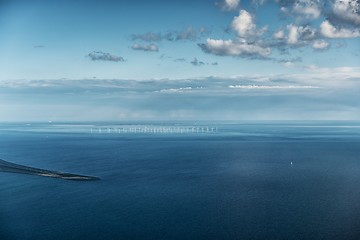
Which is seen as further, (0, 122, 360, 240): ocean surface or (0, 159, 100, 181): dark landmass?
(0, 159, 100, 181): dark landmass

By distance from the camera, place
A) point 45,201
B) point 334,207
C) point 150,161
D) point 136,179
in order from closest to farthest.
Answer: point 334,207 → point 45,201 → point 136,179 → point 150,161

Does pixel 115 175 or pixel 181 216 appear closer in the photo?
pixel 181 216

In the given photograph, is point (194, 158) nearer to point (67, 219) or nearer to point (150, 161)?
point (150, 161)

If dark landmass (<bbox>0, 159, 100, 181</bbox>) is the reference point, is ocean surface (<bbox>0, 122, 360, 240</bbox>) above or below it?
below

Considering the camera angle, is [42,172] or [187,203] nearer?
[187,203]

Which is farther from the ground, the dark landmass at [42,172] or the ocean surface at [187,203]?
the dark landmass at [42,172]

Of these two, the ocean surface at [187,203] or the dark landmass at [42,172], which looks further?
the dark landmass at [42,172]

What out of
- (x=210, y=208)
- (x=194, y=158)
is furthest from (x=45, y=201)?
(x=194, y=158)

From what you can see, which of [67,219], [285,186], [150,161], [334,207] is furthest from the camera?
[150,161]

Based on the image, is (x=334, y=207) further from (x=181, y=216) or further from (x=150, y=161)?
(x=150, y=161)

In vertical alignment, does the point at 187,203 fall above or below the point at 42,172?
below
